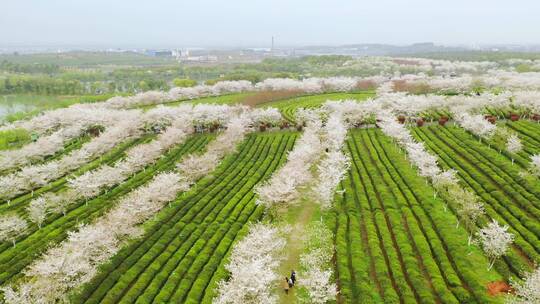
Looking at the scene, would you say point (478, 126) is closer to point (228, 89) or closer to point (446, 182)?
point (446, 182)

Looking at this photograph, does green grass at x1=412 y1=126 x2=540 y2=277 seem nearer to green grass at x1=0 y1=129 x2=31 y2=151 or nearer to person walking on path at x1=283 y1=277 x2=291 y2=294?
person walking on path at x1=283 y1=277 x2=291 y2=294

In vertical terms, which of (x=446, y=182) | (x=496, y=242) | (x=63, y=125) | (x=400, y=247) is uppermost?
(x=446, y=182)

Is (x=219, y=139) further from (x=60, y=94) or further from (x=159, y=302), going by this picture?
(x=60, y=94)

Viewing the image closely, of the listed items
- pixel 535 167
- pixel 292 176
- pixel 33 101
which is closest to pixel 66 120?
pixel 292 176

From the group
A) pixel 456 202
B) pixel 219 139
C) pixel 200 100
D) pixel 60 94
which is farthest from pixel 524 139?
pixel 60 94

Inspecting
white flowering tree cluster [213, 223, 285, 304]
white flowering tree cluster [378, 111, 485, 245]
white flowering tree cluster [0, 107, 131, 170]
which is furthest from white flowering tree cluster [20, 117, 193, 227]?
white flowering tree cluster [378, 111, 485, 245]

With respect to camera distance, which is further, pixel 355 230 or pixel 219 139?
pixel 219 139
